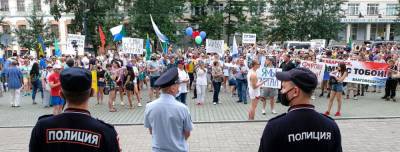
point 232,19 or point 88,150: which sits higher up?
point 232,19

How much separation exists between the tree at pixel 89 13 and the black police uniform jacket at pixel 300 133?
35.1 meters

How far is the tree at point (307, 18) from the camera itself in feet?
152

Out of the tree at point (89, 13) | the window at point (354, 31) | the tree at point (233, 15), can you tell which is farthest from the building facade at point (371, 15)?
the tree at point (89, 13)

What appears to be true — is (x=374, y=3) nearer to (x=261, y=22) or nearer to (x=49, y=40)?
(x=261, y=22)

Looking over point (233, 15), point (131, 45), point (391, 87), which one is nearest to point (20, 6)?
point (233, 15)

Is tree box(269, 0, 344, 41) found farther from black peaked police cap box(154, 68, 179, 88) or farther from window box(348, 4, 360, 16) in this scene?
black peaked police cap box(154, 68, 179, 88)

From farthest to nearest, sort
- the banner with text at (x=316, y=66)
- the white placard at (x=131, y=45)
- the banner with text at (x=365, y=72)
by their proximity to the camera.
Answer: the white placard at (x=131, y=45)
the banner with text at (x=316, y=66)
the banner with text at (x=365, y=72)

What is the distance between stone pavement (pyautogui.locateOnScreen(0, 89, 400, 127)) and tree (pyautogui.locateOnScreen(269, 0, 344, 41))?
32497 mm

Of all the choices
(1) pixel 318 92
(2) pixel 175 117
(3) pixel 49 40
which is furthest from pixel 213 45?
(3) pixel 49 40

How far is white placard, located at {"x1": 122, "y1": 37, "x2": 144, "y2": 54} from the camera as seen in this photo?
18616 millimetres

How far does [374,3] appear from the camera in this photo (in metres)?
65.0

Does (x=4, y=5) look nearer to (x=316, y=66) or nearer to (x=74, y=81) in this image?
(x=316, y=66)

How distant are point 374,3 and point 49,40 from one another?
171ft

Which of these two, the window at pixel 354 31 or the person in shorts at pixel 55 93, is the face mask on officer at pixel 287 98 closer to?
the person in shorts at pixel 55 93
